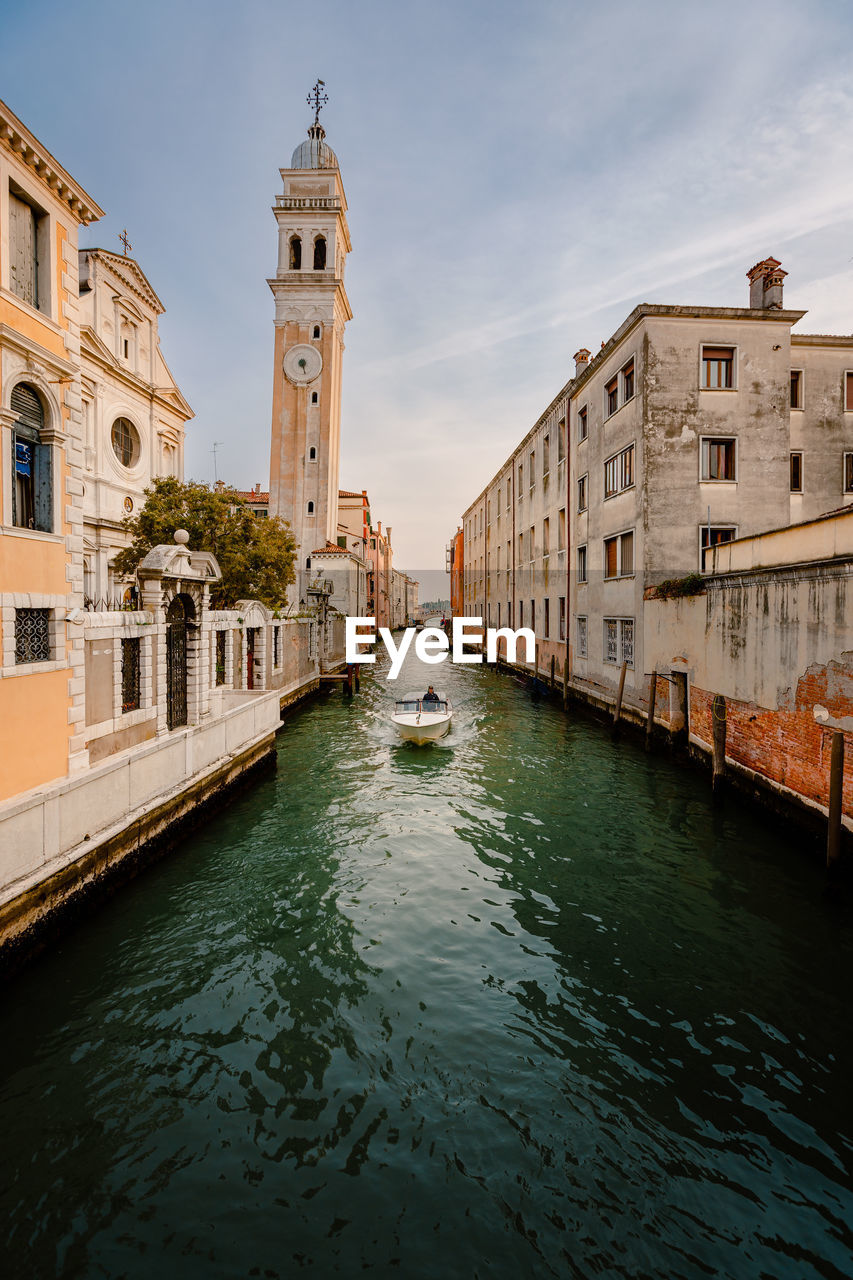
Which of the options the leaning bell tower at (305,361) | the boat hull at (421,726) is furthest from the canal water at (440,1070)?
the leaning bell tower at (305,361)

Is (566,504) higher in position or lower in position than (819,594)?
higher

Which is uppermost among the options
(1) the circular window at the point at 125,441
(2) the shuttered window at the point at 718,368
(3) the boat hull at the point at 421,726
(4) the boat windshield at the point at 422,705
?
(1) the circular window at the point at 125,441

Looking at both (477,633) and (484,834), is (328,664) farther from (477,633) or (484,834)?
(484,834)

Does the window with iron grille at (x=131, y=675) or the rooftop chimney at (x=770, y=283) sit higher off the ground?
the rooftop chimney at (x=770, y=283)

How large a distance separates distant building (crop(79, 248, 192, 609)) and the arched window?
1620cm

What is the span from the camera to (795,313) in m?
16.6

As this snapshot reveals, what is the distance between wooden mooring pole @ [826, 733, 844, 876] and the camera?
27.5 ft

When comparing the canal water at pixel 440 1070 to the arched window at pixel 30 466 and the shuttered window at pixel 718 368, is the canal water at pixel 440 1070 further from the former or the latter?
the shuttered window at pixel 718 368

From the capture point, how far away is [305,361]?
146ft

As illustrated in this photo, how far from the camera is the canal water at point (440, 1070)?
154 inches

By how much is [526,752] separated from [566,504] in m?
12.4

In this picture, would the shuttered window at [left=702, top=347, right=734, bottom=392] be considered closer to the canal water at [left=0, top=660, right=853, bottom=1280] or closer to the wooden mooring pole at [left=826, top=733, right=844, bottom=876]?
the wooden mooring pole at [left=826, top=733, right=844, bottom=876]

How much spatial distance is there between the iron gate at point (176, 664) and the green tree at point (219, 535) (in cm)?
938

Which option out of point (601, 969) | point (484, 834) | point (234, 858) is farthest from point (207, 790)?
point (601, 969)
